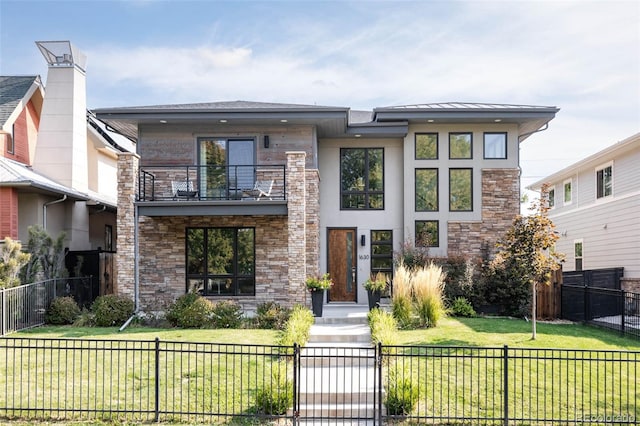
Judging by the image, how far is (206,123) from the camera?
55.4ft

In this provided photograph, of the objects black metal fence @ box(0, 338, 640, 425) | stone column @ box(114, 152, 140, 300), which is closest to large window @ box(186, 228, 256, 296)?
stone column @ box(114, 152, 140, 300)

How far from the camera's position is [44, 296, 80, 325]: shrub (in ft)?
47.4

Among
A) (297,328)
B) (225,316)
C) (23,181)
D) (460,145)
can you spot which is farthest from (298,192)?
(23,181)

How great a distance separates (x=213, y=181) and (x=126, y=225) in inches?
108

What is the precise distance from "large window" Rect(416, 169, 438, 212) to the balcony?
465 centimetres

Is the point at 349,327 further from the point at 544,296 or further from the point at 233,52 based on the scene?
the point at 233,52

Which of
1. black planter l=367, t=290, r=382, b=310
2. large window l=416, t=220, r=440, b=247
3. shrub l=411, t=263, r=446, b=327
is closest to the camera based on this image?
shrub l=411, t=263, r=446, b=327

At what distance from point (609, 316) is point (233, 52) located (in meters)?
14.0

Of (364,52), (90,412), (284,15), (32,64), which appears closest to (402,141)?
(364,52)

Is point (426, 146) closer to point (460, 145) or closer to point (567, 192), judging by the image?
point (460, 145)

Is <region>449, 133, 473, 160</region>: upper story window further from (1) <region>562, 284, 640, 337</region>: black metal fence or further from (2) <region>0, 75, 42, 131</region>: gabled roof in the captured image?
(2) <region>0, 75, 42, 131</region>: gabled roof

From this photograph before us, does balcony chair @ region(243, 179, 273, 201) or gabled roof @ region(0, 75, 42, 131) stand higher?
gabled roof @ region(0, 75, 42, 131)

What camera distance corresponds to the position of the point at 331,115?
1616 cm

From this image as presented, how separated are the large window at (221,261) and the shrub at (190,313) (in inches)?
84.6
